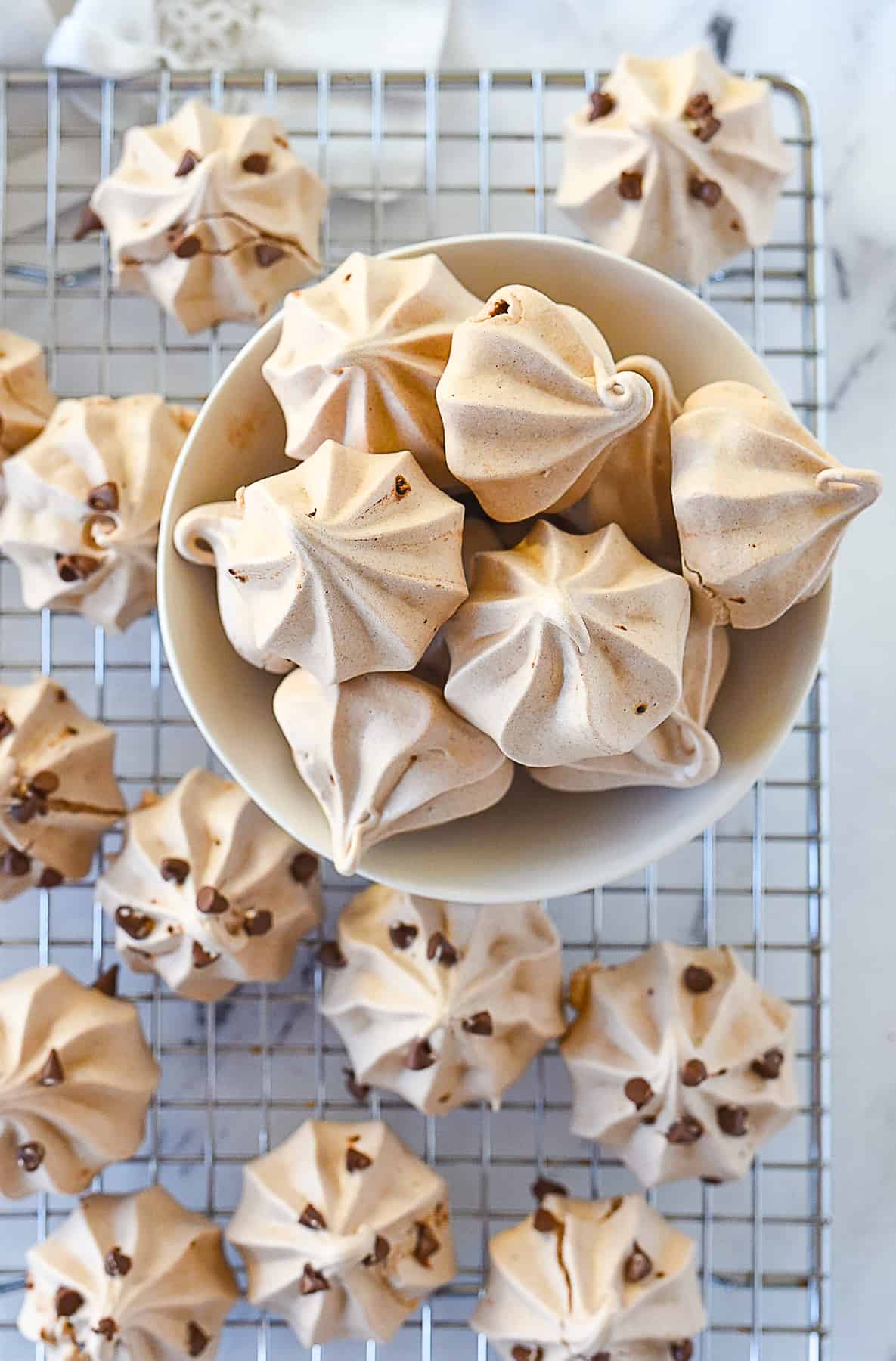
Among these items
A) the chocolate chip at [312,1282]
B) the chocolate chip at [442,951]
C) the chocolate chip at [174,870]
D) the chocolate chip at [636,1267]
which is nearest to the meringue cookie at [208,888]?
the chocolate chip at [174,870]

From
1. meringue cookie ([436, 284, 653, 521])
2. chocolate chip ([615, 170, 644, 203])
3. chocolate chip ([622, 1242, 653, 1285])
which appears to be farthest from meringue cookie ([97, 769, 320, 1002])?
chocolate chip ([615, 170, 644, 203])

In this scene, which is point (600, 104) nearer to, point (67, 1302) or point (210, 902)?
point (210, 902)

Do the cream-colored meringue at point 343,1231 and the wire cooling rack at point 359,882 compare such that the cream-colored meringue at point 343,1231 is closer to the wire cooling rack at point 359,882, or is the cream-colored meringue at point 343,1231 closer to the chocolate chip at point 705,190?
the wire cooling rack at point 359,882

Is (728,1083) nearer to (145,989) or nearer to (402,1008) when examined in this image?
(402,1008)

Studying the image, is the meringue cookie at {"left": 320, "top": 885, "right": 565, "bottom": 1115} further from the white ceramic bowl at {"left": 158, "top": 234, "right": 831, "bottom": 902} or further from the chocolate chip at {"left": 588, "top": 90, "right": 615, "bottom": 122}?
the chocolate chip at {"left": 588, "top": 90, "right": 615, "bottom": 122}

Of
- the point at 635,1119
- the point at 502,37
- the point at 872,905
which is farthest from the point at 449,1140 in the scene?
the point at 502,37

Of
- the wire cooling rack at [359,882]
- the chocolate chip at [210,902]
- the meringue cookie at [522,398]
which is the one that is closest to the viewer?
the meringue cookie at [522,398]

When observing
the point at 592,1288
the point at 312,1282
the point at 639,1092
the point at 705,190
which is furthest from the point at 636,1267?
the point at 705,190
